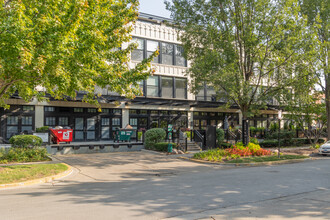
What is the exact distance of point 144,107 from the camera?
27.3 meters

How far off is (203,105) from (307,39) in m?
12.7

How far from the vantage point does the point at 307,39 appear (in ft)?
62.1

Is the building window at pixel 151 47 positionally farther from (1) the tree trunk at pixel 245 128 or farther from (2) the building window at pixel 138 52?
(1) the tree trunk at pixel 245 128

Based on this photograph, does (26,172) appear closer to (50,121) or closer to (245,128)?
(50,121)

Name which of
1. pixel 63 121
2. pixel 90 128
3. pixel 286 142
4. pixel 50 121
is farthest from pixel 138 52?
pixel 286 142

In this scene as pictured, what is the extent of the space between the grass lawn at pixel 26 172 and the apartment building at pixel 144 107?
→ 10.7 m

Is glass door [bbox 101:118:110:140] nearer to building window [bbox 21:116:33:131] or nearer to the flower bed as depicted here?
building window [bbox 21:116:33:131]

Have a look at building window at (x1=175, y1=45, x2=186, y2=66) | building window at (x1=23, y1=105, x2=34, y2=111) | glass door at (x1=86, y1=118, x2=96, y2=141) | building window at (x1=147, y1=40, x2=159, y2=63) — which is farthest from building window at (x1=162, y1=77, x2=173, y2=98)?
building window at (x1=23, y1=105, x2=34, y2=111)

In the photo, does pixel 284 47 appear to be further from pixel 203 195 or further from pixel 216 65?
pixel 203 195

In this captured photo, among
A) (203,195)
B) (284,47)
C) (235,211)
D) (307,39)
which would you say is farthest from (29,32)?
(307,39)

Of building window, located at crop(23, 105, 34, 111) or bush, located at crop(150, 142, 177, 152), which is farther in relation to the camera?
building window, located at crop(23, 105, 34, 111)

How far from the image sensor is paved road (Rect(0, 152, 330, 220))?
6254mm

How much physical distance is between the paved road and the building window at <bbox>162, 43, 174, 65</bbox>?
17687 millimetres

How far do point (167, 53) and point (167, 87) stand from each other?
348 cm
